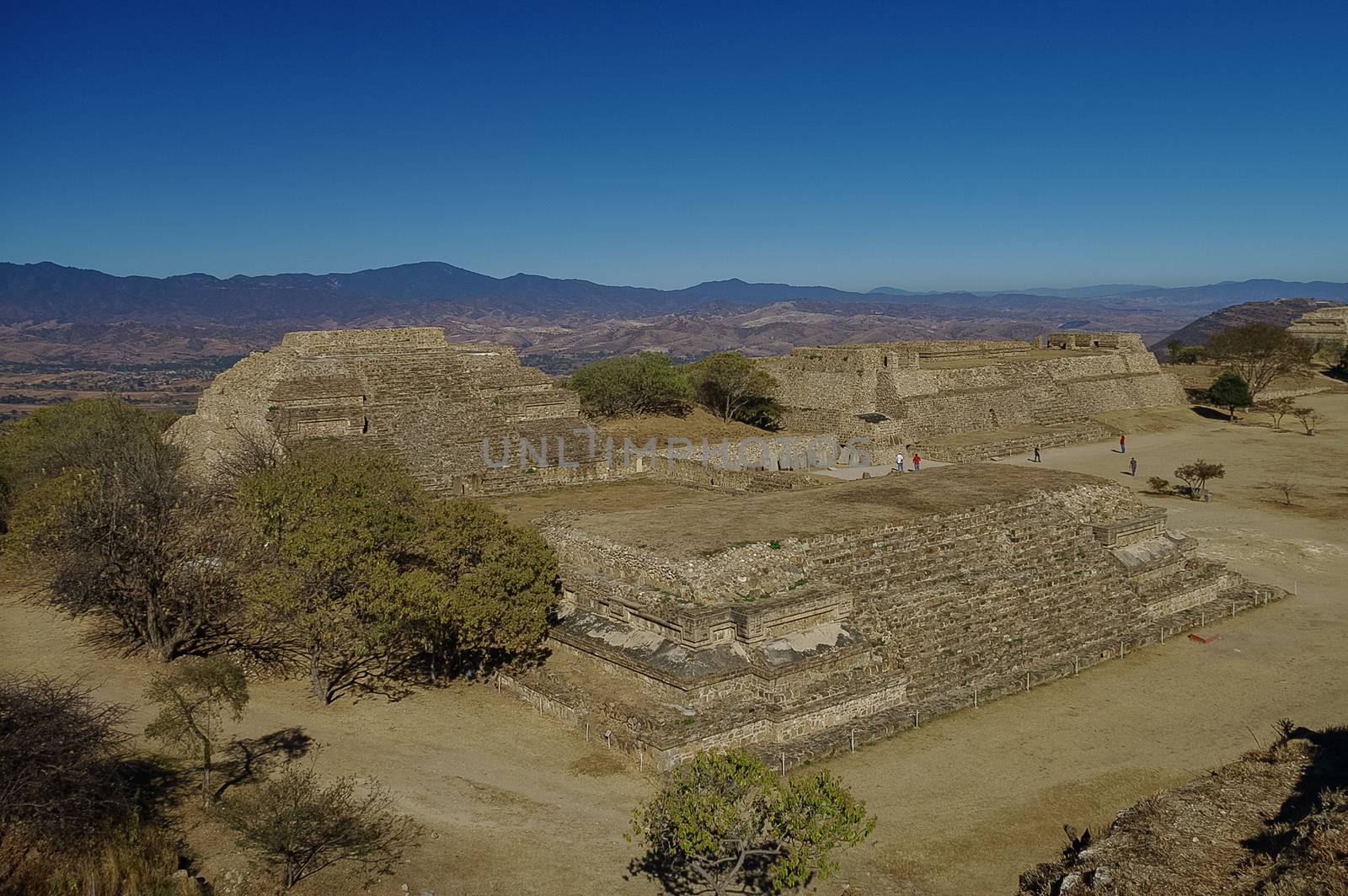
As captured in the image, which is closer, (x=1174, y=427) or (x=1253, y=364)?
(x=1174, y=427)

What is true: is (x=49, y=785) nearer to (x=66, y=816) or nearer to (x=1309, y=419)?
(x=66, y=816)

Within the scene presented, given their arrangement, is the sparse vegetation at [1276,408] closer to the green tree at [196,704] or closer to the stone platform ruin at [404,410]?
the stone platform ruin at [404,410]

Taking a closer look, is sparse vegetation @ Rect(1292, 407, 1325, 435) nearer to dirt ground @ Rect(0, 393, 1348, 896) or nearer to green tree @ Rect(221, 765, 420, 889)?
dirt ground @ Rect(0, 393, 1348, 896)

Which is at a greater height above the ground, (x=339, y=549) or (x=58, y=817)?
(x=339, y=549)

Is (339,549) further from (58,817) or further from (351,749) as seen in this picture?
(58,817)

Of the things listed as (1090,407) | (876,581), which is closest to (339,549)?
(876,581)

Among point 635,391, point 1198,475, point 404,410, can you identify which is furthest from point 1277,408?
point 404,410

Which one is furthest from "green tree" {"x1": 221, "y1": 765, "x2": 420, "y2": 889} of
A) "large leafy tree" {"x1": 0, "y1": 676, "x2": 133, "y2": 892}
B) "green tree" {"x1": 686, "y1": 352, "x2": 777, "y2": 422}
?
"green tree" {"x1": 686, "y1": 352, "x2": 777, "y2": 422}
